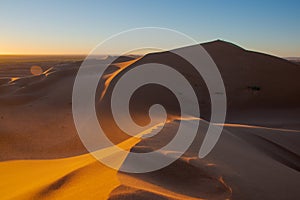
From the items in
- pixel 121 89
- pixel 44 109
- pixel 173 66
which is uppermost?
pixel 173 66

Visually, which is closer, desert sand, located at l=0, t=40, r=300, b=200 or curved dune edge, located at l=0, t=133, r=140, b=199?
curved dune edge, located at l=0, t=133, r=140, b=199

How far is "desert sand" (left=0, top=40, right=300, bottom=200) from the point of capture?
3.17 metres

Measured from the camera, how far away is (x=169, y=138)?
200 inches

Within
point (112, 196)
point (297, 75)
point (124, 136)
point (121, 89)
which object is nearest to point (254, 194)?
point (112, 196)

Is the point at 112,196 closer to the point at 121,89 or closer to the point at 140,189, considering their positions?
the point at 140,189

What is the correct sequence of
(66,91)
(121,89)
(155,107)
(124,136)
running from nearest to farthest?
(124,136) < (155,107) < (121,89) < (66,91)

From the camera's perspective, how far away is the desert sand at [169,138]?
Answer: 3174mm

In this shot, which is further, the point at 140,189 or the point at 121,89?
the point at 121,89

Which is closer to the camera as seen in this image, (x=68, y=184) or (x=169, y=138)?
(x=68, y=184)

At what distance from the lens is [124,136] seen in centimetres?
778

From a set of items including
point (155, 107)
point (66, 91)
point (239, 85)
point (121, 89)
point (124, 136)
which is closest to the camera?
point (124, 136)

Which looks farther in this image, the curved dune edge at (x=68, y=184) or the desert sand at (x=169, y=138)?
the desert sand at (x=169, y=138)

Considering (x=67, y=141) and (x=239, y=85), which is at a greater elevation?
(x=239, y=85)

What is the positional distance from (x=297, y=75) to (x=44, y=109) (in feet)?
41.6
